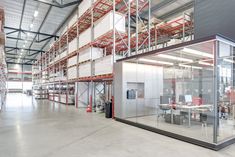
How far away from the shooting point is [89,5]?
10.8m

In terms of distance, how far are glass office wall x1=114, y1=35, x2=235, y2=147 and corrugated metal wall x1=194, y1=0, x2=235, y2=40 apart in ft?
→ 2.42

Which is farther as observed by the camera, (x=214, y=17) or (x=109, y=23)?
(x=109, y=23)

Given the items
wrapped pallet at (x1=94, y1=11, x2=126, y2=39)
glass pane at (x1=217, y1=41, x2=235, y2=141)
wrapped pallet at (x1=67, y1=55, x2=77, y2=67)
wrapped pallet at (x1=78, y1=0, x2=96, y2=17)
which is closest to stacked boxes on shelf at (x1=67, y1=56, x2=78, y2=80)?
wrapped pallet at (x1=67, y1=55, x2=77, y2=67)

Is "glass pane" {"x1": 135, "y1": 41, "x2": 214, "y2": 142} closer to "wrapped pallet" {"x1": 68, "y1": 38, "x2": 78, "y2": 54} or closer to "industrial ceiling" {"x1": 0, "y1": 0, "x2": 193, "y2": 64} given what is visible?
"industrial ceiling" {"x1": 0, "y1": 0, "x2": 193, "y2": 64}

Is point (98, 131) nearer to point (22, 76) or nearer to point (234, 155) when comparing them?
point (234, 155)

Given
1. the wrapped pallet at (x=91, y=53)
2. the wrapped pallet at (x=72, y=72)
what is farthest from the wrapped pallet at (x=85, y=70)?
the wrapped pallet at (x=72, y=72)

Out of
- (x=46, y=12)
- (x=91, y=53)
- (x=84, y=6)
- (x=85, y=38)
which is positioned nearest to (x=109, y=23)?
(x=91, y=53)

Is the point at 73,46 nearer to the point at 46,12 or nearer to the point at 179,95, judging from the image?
the point at 46,12

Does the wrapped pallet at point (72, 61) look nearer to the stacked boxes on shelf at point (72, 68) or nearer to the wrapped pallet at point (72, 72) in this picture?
the stacked boxes on shelf at point (72, 68)

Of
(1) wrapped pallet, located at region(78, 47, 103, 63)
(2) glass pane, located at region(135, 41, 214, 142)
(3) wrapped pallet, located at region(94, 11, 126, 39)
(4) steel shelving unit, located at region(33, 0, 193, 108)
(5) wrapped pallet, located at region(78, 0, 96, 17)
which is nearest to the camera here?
(2) glass pane, located at region(135, 41, 214, 142)

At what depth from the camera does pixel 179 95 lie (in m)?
9.57

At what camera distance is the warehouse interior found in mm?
4695

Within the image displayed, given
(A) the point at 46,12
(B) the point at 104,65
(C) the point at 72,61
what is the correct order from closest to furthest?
1. (B) the point at 104,65
2. (A) the point at 46,12
3. (C) the point at 72,61

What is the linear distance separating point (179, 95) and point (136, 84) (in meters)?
2.51
